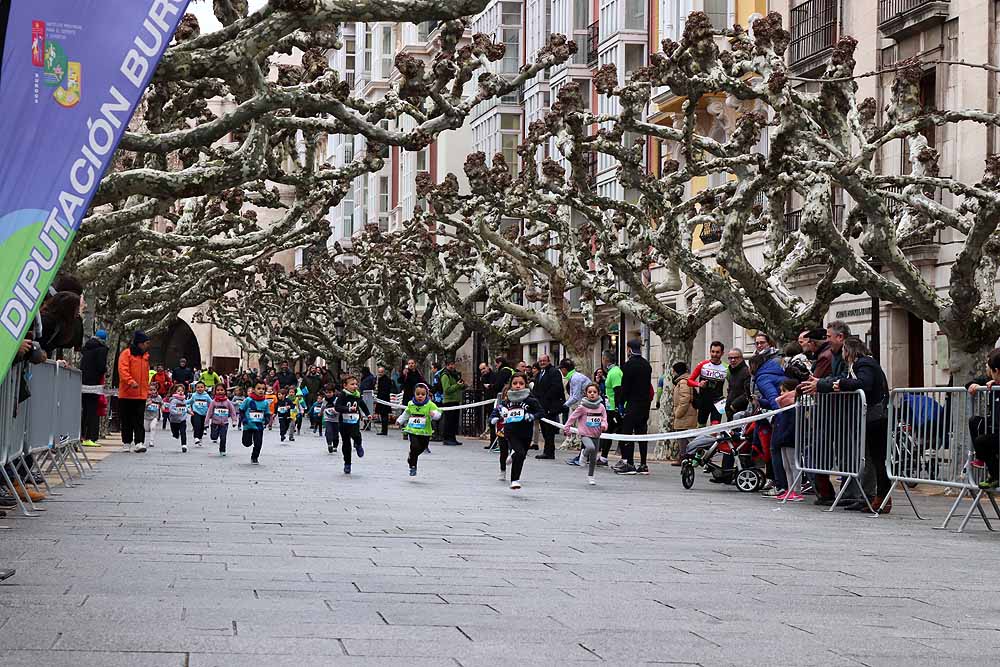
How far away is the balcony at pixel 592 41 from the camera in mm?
54562

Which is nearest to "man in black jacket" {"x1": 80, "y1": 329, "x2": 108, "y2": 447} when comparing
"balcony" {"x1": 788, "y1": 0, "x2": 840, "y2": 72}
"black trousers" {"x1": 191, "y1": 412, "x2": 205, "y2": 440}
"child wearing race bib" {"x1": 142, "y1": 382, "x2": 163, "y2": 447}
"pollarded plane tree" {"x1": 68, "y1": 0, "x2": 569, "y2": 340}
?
"pollarded plane tree" {"x1": 68, "y1": 0, "x2": 569, "y2": 340}

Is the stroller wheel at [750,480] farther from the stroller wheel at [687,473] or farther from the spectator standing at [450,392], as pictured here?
the spectator standing at [450,392]

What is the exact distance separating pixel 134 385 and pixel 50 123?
2072 centimetres

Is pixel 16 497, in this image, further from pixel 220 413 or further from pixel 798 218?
pixel 798 218

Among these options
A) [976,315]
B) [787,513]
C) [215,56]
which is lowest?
[787,513]

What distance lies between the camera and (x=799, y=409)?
731 inches

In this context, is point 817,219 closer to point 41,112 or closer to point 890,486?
point 890,486

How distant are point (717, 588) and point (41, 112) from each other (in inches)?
189

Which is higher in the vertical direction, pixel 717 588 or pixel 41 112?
pixel 41 112

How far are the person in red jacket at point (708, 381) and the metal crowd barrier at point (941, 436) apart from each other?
25.5 ft

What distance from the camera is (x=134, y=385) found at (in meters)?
27.6

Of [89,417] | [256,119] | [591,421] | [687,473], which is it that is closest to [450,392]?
[89,417]

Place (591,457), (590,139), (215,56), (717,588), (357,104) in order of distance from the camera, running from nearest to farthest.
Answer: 1. (717,588)
2. (215,56)
3. (591,457)
4. (357,104)
5. (590,139)

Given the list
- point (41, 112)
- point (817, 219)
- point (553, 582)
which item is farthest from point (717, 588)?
point (817, 219)
